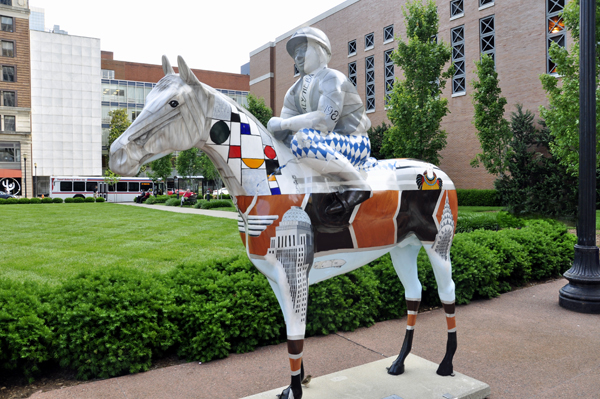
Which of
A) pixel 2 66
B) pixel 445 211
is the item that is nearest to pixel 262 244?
pixel 445 211

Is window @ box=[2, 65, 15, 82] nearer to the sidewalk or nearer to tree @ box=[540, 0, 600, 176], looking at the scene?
tree @ box=[540, 0, 600, 176]

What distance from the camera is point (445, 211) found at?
371cm

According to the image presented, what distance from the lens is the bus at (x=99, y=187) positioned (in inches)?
1563

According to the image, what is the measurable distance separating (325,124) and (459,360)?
10.6 ft

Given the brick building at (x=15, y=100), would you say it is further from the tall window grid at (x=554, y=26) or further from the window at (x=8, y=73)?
the tall window grid at (x=554, y=26)

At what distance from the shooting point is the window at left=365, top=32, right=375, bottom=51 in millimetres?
32094

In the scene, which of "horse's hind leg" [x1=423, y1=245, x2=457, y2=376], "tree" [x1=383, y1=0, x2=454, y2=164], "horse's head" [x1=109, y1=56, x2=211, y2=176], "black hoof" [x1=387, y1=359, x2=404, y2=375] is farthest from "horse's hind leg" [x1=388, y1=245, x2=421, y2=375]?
"tree" [x1=383, y1=0, x2=454, y2=164]

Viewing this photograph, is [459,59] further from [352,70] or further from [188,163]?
[188,163]

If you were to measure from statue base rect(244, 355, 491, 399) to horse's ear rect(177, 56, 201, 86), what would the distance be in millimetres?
2498

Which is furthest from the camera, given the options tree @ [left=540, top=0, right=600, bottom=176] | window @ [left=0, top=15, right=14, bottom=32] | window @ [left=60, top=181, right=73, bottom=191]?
window @ [left=0, top=15, right=14, bottom=32]

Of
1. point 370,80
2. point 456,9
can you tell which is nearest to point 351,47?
point 370,80

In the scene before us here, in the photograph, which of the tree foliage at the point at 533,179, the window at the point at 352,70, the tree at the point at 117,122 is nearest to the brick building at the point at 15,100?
the tree at the point at 117,122

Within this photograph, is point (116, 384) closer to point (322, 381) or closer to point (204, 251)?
point (322, 381)

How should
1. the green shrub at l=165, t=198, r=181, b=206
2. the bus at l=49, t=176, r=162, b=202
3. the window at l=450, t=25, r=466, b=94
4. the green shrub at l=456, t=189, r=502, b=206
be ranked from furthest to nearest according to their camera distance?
the bus at l=49, t=176, r=162, b=202
the green shrub at l=165, t=198, r=181, b=206
the window at l=450, t=25, r=466, b=94
the green shrub at l=456, t=189, r=502, b=206
